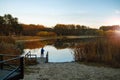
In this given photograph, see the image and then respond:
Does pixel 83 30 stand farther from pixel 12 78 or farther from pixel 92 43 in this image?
pixel 12 78

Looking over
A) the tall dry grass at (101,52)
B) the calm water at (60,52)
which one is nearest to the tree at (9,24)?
the calm water at (60,52)

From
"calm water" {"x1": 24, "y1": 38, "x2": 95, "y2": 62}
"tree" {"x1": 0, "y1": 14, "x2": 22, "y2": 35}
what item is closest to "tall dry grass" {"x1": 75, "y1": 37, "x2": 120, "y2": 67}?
"calm water" {"x1": 24, "y1": 38, "x2": 95, "y2": 62}

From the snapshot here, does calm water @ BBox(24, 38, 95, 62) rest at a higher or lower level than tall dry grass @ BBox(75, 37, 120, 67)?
lower

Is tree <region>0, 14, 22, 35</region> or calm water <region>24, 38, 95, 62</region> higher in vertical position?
tree <region>0, 14, 22, 35</region>

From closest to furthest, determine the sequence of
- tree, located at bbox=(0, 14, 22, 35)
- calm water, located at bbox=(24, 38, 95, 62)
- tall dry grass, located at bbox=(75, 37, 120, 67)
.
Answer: tall dry grass, located at bbox=(75, 37, 120, 67) → calm water, located at bbox=(24, 38, 95, 62) → tree, located at bbox=(0, 14, 22, 35)

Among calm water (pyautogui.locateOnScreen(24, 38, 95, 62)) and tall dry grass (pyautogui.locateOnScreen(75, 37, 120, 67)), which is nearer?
tall dry grass (pyautogui.locateOnScreen(75, 37, 120, 67))

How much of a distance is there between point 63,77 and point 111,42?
951 cm

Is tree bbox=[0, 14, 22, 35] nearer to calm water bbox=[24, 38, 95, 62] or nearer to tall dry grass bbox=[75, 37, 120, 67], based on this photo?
calm water bbox=[24, 38, 95, 62]

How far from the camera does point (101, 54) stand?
2058 centimetres

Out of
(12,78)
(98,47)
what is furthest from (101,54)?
(12,78)

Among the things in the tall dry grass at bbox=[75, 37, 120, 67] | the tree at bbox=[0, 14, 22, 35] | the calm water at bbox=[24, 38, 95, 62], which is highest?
the tree at bbox=[0, 14, 22, 35]

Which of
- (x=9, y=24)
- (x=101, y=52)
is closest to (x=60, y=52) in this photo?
(x=101, y=52)

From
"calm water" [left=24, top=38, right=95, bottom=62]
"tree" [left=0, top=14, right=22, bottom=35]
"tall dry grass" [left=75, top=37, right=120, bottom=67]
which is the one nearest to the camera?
"tall dry grass" [left=75, top=37, right=120, bottom=67]

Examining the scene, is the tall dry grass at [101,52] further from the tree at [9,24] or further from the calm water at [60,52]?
the tree at [9,24]
